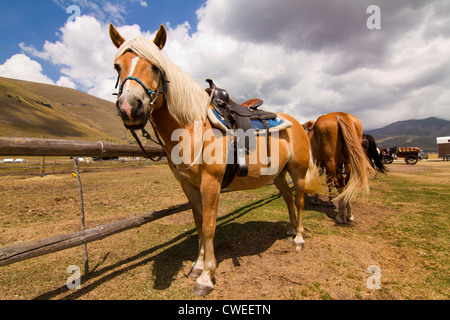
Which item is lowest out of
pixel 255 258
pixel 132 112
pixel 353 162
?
pixel 255 258

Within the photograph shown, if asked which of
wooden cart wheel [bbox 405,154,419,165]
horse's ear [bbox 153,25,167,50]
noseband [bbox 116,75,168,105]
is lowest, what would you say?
wooden cart wheel [bbox 405,154,419,165]

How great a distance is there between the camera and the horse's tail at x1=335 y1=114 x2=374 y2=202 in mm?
4305

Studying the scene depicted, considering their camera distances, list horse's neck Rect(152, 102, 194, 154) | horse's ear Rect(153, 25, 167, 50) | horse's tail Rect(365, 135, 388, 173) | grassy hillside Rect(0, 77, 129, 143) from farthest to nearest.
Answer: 1. grassy hillside Rect(0, 77, 129, 143)
2. horse's tail Rect(365, 135, 388, 173)
3. horse's neck Rect(152, 102, 194, 154)
4. horse's ear Rect(153, 25, 167, 50)

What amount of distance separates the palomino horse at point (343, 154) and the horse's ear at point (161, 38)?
4.21 metres

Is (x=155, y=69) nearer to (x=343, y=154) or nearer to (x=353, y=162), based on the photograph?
(x=353, y=162)

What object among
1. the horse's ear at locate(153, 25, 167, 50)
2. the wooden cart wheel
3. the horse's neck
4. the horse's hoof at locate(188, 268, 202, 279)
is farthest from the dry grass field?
the wooden cart wheel

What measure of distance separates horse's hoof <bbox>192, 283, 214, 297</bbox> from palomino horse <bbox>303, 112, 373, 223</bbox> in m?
3.38

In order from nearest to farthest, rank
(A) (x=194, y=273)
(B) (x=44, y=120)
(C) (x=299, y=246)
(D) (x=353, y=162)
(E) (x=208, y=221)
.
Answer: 1. (E) (x=208, y=221)
2. (A) (x=194, y=273)
3. (C) (x=299, y=246)
4. (D) (x=353, y=162)
5. (B) (x=44, y=120)

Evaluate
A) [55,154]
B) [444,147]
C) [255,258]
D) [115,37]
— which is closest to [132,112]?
[115,37]

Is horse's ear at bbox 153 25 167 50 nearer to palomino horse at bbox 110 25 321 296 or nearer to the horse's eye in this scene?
palomino horse at bbox 110 25 321 296

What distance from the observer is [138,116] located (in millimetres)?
1784

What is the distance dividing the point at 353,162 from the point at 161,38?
4476 millimetres

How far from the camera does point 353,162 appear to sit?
14.7ft
